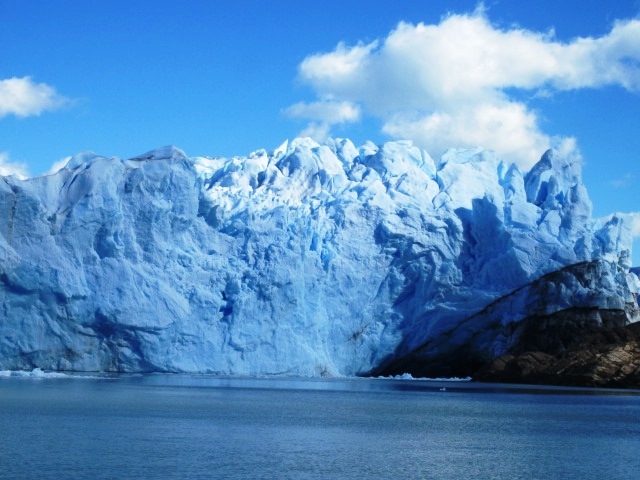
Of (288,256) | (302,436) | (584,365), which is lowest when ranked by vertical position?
(302,436)

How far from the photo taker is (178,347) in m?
38.5

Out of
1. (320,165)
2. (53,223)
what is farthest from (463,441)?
(320,165)

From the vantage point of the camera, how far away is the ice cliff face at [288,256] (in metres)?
36.4

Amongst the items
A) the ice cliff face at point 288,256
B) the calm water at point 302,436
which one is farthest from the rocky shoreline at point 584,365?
the calm water at point 302,436

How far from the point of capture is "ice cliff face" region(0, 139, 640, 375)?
36.4m

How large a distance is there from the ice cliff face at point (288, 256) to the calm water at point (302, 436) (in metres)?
6.60

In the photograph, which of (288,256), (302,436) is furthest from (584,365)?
(302,436)

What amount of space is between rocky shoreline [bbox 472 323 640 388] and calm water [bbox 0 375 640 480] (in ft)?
30.9

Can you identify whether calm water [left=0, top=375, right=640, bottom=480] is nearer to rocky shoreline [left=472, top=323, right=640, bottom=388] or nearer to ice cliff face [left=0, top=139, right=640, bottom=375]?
ice cliff face [left=0, top=139, right=640, bottom=375]

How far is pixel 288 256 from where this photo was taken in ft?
136

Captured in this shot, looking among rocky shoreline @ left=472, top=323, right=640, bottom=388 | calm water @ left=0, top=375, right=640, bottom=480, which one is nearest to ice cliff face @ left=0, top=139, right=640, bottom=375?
rocky shoreline @ left=472, top=323, right=640, bottom=388

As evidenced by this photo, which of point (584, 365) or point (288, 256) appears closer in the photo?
point (584, 365)

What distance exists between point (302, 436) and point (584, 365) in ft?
82.5

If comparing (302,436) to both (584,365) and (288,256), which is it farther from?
(584,365)
